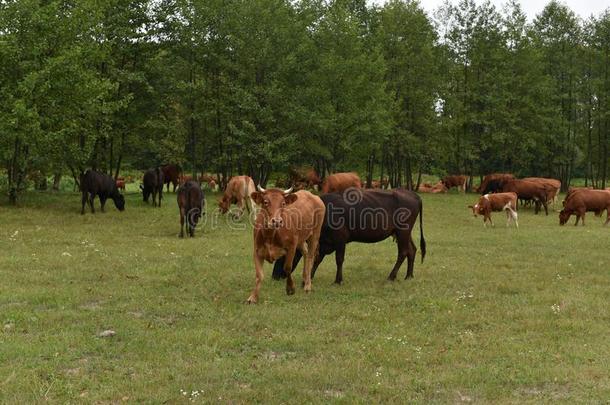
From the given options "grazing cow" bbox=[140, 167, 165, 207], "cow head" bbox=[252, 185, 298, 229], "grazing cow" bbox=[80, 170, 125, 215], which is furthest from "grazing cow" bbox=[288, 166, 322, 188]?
"cow head" bbox=[252, 185, 298, 229]

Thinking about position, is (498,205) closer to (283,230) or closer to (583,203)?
(583,203)

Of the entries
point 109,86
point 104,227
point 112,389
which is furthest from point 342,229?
point 109,86

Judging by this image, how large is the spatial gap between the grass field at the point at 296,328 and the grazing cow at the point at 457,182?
31292mm

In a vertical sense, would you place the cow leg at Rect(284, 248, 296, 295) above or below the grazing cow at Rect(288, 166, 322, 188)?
below

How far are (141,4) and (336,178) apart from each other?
15525 millimetres

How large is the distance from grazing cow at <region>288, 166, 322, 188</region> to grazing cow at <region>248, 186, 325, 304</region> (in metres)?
25.7

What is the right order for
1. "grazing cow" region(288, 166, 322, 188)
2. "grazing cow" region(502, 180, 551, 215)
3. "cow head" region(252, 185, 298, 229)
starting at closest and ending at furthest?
1. "cow head" region(252, 185, 298, 229)
2. "grazing cow" region(502, 180, 551, 215)
3. "grazing cow" region(288, 166, 322, 188)

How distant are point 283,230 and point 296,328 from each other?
259 cm

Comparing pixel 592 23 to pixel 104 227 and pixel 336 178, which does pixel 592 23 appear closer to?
pixel 336 178

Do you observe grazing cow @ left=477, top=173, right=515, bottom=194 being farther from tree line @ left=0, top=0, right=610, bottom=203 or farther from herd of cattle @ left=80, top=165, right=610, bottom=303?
herd of cattle @ left=80, top=165, right=610, bottom=303

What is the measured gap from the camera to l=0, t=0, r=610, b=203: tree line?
82.5 feet

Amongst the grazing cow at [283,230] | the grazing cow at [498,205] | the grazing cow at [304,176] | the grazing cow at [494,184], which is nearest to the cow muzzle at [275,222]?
the grazing cow at [283,230]

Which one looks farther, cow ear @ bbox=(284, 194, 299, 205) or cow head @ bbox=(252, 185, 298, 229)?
cow ear @ bbox=(284, 194, 299, 205)

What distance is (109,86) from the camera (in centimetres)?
2636
